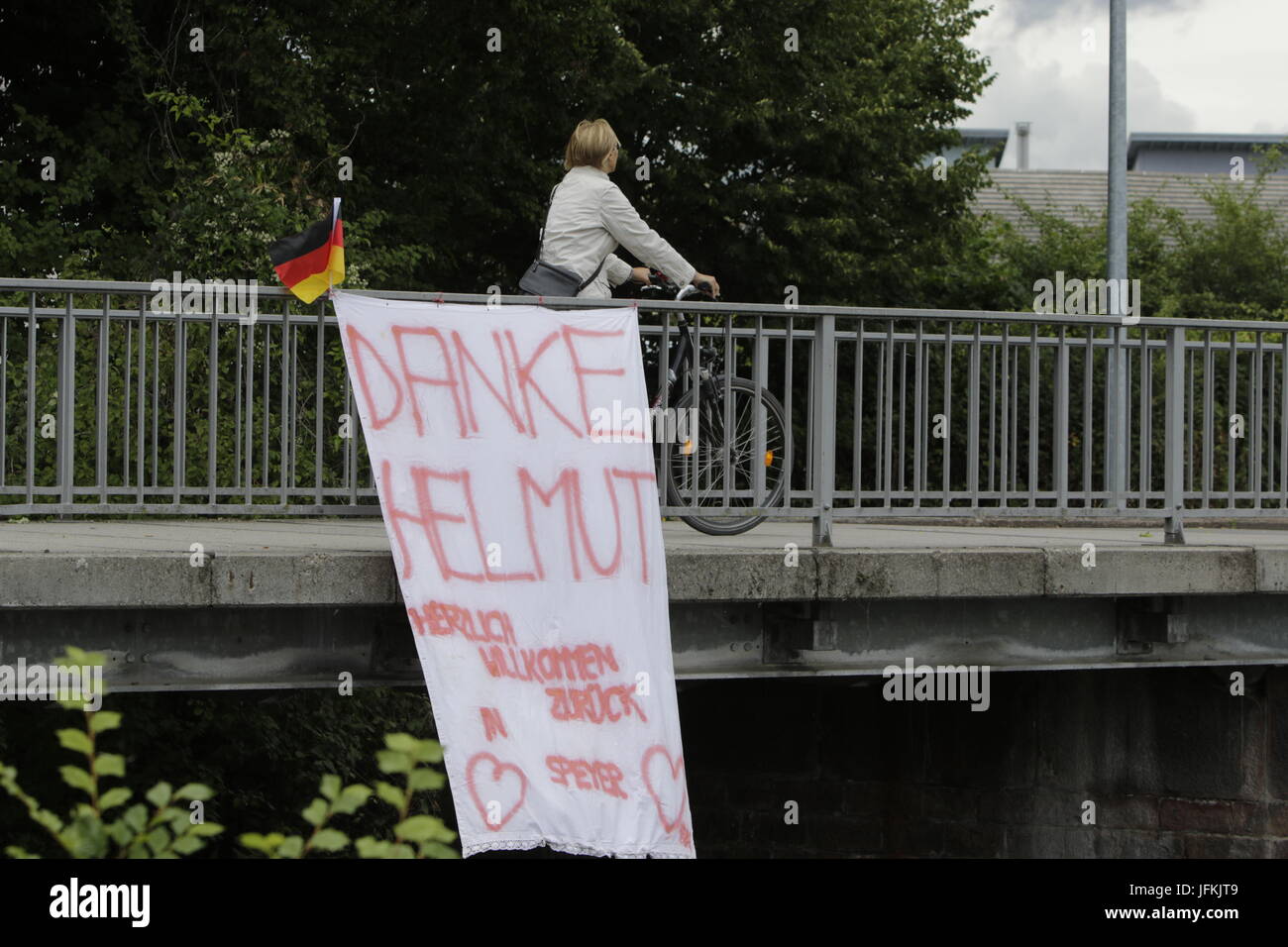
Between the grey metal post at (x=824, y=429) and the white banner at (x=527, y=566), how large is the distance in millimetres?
1015

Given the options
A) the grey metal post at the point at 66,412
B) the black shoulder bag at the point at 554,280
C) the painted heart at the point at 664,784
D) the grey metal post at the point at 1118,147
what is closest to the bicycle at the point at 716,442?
the black shoulder bag at the point at 554,280

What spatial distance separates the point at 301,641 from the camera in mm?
7098

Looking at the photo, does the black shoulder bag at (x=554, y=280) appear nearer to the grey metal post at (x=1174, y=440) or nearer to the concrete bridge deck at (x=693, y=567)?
the concrete bridge deck at (x=693, y=567)

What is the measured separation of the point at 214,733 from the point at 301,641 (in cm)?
490

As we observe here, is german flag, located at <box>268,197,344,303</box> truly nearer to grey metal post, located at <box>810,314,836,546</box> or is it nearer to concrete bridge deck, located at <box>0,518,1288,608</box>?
concrete bridge deck, located at <box>0,518,1288,608</box>

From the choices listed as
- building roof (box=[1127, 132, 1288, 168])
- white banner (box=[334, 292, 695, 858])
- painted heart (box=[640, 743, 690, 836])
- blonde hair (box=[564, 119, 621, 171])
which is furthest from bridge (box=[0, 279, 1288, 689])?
building roof (box=[1127, 132, 1288, 168])

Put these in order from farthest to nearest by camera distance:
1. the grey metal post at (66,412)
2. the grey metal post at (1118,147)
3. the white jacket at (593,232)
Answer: the grey metal post at (1118,147) < the white jacket at (593,232) < the grey metal post at (66,412)

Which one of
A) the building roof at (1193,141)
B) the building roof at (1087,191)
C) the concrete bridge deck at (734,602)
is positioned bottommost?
the concrete bridge deck at (734,602)

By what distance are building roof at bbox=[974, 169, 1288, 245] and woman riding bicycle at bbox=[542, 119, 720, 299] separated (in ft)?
112

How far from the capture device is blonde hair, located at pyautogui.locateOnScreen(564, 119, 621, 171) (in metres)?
8.16

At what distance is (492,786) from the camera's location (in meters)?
6.56

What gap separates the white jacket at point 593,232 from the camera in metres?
8.12

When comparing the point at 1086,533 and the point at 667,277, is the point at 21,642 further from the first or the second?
the point at 1086,533
